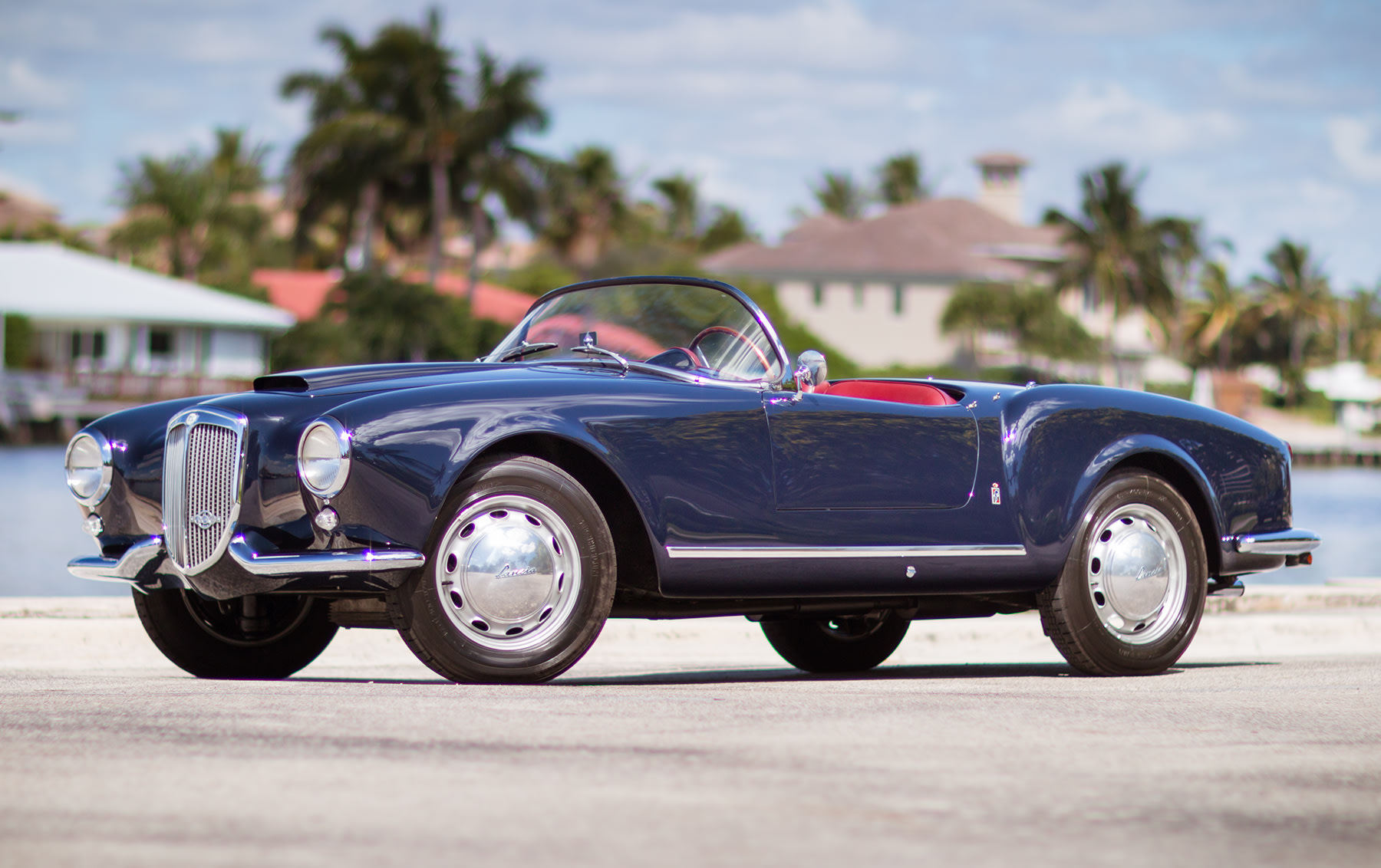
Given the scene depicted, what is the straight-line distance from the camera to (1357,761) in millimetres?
4738

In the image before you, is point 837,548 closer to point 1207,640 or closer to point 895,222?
point 1207,640

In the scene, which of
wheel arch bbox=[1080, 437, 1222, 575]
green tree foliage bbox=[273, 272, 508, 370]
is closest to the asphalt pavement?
wheel arch bbox=[1080, 437, 1222, 575]

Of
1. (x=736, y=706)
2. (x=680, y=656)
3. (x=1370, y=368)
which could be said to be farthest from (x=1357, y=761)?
(x=1370, y=368)

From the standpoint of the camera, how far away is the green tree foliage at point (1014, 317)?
75.5 metres

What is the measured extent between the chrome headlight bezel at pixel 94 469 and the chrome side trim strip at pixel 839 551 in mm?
1969

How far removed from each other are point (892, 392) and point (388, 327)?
51.3 m

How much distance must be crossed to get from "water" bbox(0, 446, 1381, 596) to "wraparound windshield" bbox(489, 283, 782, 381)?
7.84m

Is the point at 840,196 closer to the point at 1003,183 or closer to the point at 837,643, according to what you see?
the point at 1003,183

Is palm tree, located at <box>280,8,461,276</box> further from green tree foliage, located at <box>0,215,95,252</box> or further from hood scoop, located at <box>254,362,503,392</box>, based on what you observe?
hood scoop, located at <box>254,362,503,392</box>

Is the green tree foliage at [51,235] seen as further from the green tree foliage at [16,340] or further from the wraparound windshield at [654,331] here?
the wraparound windshield at [654,331]

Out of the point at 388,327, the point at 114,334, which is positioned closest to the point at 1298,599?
the point at 388,327

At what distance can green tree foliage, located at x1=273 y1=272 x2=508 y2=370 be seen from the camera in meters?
57.5

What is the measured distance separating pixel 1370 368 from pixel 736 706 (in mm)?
135523

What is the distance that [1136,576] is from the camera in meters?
7.14
